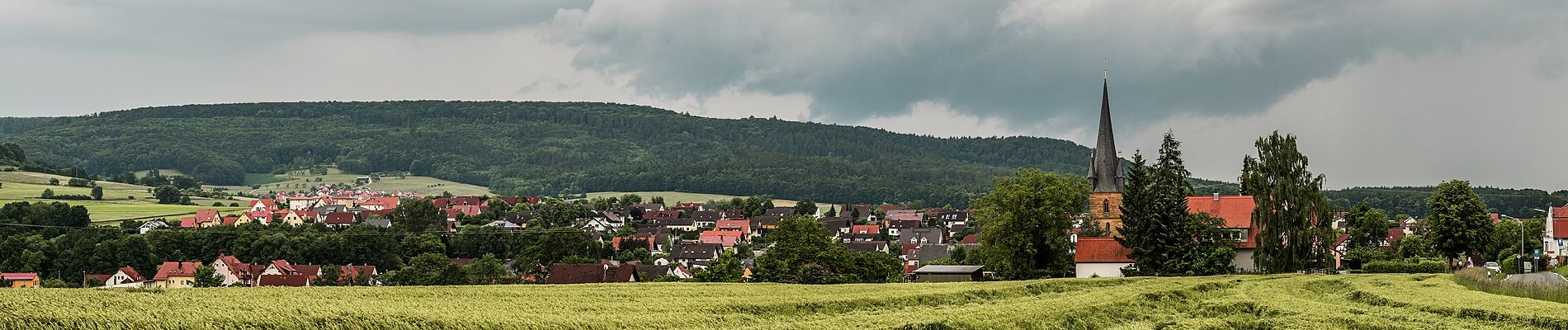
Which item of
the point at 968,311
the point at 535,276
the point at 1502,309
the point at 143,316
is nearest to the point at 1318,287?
the point at 1502,309

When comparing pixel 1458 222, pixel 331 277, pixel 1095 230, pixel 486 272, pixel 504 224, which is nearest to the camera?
pixel 1458 222

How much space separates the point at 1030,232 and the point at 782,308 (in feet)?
144

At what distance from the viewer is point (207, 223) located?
15700 cm

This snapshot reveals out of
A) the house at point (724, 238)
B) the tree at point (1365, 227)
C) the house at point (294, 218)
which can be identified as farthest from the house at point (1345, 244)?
the house at point (294, 218)

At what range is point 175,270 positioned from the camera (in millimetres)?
116438

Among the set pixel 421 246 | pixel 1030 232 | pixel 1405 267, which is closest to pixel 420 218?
pixel 421 246

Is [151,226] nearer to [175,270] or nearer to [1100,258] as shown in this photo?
[175,270]

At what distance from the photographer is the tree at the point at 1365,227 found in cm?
10225

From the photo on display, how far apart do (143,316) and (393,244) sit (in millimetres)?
111026

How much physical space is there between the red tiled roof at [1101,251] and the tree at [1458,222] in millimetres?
22264

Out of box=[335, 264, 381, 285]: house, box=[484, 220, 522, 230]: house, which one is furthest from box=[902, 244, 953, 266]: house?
box=[335, 264, 381, 285]: house

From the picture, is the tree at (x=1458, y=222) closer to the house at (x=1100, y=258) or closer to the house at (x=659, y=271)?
the house at (x=1100, y=258)

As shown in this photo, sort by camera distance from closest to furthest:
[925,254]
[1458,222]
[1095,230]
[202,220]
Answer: [1458,222] → [1095,230] → [925,254] → [202,220]

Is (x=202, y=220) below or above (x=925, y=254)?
above
